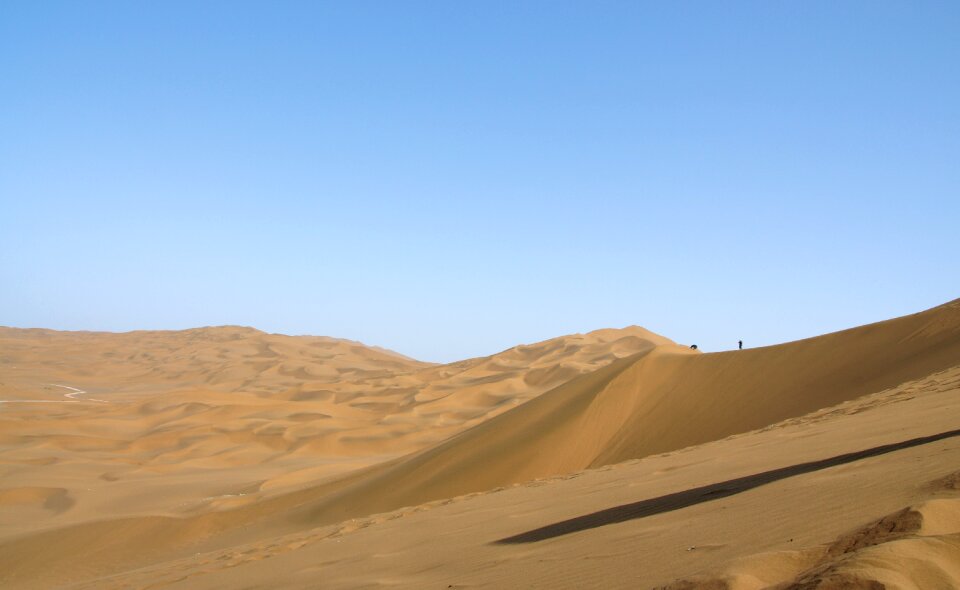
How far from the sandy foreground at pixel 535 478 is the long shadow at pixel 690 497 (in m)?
0.05

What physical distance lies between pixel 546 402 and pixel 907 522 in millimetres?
14175

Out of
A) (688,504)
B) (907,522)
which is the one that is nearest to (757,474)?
(688,504)

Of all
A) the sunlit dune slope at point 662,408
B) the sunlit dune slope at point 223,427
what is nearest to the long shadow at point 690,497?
the sunlit dune slope at point 662,408

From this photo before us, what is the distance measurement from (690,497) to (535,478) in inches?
310

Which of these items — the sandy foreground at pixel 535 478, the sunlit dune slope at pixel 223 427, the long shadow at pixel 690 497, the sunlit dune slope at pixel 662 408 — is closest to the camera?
the sandy foreground at pixel 535 478

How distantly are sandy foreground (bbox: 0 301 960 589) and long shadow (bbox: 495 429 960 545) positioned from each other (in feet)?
0.15

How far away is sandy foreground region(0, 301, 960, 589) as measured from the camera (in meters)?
4.01

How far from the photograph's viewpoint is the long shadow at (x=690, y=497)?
19.3 feet

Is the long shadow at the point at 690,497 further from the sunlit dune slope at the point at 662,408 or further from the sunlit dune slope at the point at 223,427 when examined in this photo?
the sunlit dune slope at the point at 223,427

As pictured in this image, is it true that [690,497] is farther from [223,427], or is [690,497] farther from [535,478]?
[223,427]

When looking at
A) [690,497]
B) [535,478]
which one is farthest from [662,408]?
[690,497]

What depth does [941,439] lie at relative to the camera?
5711 millimetres

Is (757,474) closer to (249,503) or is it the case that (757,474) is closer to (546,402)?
(546,402)

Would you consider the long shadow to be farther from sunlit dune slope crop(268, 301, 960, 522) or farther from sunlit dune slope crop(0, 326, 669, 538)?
sunlit dune slope crop(0, 326, 669, 538)
